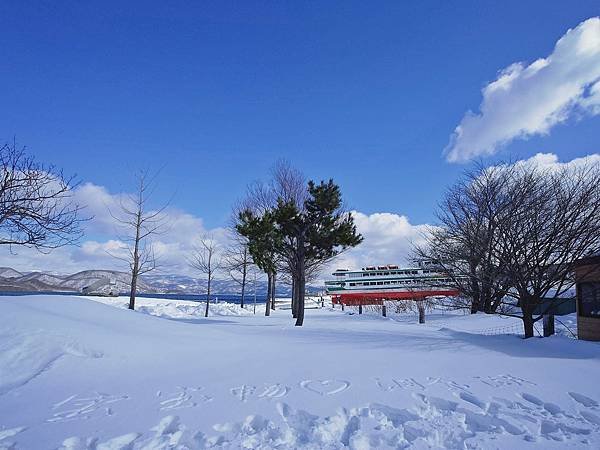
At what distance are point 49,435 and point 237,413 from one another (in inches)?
73.0

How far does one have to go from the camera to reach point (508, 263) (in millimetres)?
10688

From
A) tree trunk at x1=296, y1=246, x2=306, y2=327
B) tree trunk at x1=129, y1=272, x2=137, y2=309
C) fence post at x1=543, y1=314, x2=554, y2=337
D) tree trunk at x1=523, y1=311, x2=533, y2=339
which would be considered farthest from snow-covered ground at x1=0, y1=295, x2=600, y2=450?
tree trunk at x1=129, y1=272, x2=137, y2=309

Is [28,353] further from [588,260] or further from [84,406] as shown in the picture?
[588,260]

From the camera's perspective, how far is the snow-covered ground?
3.44m

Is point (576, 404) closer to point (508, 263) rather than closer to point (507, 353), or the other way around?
point (507, 353)

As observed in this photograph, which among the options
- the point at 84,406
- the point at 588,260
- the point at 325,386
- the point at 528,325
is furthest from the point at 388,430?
the point at 588,260

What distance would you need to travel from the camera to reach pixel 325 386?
489 centimetres

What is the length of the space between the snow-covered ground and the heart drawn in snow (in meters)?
0.03

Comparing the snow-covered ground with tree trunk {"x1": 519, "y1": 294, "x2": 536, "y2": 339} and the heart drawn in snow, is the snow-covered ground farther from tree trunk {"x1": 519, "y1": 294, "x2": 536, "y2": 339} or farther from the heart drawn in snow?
tree trunk {"x1": 519, "y1": 294, "x2": 536, "y2": 339}

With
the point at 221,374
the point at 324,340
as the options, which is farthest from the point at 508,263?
the point at 221,374

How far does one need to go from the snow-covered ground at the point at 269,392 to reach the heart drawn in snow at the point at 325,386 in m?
0.03

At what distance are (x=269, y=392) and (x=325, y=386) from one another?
81 cm

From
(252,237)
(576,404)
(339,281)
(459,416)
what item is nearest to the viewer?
(459,416)

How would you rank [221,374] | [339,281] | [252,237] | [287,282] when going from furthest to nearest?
[339,281]
[287,282]
[252,237]
[221,374]
